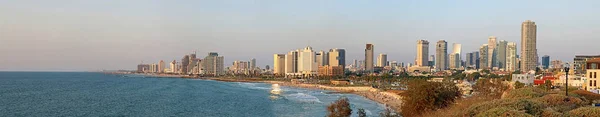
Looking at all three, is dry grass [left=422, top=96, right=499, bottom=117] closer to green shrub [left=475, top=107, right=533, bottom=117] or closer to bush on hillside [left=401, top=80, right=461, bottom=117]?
green shrub [left=475, top=107, right=533, bottom=117]

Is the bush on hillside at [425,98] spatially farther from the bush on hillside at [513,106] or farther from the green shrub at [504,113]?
the green shrub at [504,113]

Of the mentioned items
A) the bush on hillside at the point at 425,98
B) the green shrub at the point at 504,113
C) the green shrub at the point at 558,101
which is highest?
the green shrub at the point at 504,113

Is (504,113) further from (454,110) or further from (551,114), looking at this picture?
(454,110)

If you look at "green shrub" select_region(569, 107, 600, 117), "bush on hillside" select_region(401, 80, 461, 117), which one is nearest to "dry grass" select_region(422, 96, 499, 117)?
"green shrub" select_region(569, 107, 600, 117)

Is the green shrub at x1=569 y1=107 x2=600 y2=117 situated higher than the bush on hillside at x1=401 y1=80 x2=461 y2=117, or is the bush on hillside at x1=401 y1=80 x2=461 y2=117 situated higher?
the green shrub at x1=569 y1=107 x2=600 y2=117

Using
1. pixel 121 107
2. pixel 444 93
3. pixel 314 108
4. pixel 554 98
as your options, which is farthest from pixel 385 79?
pixel 554 98

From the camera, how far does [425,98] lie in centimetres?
3184

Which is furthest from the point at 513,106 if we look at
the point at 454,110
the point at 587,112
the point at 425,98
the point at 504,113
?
the point at 425,98

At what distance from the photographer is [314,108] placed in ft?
169

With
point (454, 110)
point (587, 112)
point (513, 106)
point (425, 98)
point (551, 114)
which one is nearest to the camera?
point (587, 112)

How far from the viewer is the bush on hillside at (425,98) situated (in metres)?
31.9

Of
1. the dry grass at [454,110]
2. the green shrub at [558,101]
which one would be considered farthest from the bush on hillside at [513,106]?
the green shrub at [558,101]

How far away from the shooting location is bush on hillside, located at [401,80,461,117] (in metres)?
31.9

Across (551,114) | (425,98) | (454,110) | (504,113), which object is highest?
(504,113)
